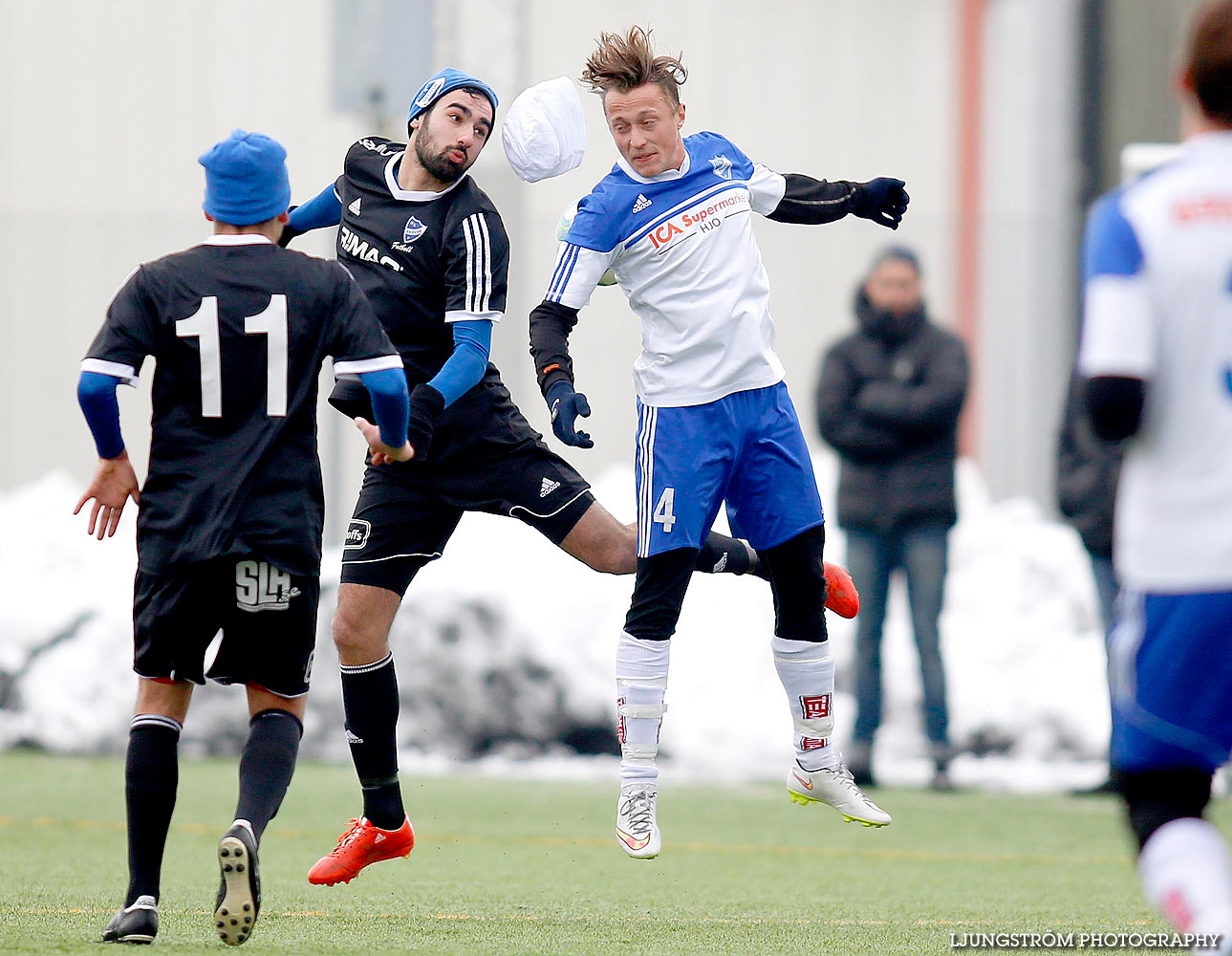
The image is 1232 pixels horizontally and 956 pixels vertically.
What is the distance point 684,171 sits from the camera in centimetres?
534

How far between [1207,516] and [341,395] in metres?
2.35

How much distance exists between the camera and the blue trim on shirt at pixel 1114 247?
3109 millimetres

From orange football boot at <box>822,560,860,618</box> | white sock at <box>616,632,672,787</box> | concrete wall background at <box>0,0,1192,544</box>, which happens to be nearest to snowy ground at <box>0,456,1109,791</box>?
concrete wall background at <box>0,0,1192,544</box>

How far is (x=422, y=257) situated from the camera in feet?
17.4

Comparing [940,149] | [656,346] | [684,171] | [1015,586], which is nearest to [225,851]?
[656,346]

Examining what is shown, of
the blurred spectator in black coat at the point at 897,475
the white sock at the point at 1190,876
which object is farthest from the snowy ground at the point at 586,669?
the white sock at the point at 1190,876

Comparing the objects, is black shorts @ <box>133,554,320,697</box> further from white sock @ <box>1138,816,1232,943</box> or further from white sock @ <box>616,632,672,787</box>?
white sock @ <box>1138,816,1232,943</box>

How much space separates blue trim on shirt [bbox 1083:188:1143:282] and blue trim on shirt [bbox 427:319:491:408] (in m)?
2.31

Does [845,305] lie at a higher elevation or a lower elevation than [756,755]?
higher

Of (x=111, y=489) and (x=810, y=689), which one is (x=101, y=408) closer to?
(x=111, y=489)

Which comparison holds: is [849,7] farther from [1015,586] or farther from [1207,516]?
[1207,516]

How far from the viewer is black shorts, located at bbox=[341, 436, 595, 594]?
546 cm

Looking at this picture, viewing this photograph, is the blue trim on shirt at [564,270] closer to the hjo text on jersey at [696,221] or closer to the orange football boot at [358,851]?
the hjo text on jersey at [696,221]

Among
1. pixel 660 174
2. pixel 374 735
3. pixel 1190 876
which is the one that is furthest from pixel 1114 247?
pixel 374 735
